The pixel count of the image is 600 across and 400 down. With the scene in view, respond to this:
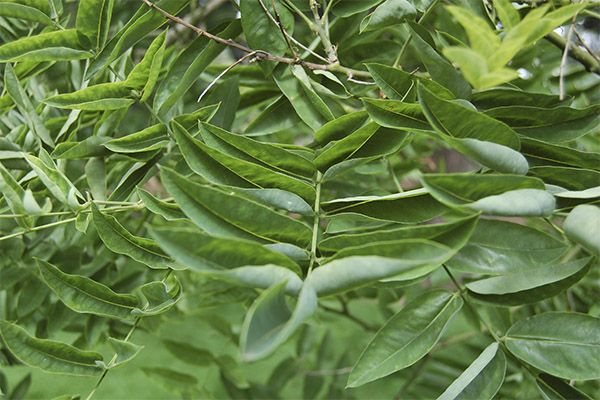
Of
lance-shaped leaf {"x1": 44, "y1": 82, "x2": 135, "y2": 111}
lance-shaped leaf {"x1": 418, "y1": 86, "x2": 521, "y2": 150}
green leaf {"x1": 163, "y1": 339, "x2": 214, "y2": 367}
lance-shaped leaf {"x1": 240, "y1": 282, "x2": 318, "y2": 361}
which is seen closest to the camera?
lance-shaped leaf {"x1": 240, "y1": 282, "x2": 318, "y2": 361}

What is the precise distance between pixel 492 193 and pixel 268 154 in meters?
0.16

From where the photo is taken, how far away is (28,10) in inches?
18.0

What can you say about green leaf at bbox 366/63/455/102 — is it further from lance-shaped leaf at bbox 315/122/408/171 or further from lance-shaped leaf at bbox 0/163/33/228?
lance-shaped leaf at bbox 0/163/33/228

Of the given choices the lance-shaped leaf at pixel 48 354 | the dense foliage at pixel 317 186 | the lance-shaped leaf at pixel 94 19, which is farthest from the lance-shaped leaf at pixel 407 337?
the lance-shaped leaf at pixel 94 19

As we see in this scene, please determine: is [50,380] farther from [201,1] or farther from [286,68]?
[286,68]

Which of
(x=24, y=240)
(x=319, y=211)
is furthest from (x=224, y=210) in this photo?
(x=24, y=240)

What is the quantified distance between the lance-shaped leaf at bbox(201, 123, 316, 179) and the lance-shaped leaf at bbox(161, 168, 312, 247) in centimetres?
8

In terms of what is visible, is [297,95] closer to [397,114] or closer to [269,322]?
[397,114]

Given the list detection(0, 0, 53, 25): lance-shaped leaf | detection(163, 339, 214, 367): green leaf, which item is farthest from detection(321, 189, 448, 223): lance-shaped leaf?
detection(163, 339, 214, 367): green leaf

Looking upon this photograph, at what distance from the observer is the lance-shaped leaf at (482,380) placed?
33 centimetres

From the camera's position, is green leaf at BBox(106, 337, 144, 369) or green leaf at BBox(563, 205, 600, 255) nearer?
green leaf at BBox(563, 205, 600, 255)

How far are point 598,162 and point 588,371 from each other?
15 cm

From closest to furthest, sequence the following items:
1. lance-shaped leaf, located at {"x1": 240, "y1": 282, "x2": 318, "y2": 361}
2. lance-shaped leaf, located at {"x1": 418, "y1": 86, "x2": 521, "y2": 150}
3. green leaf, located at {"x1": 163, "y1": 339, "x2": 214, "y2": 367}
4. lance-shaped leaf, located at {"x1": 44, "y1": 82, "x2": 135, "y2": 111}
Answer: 1. lance-shaped leaf, located at {"x1": 240, "y1": 282, "x2": 318, "y2": 361}
2. lance-shaped leaf, located at {"x1": 418, "y1": 86, "x2": 521, "y2": 150}
3. lance-shaped leaf, located at {"x1": 44, "y1": 82, "x2": 135, "y2": 111}
4. green leaf, located at {"x1": 163, "y1": 339, "x2": 214, "y2": 367}

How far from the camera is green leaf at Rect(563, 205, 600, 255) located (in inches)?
10.6
